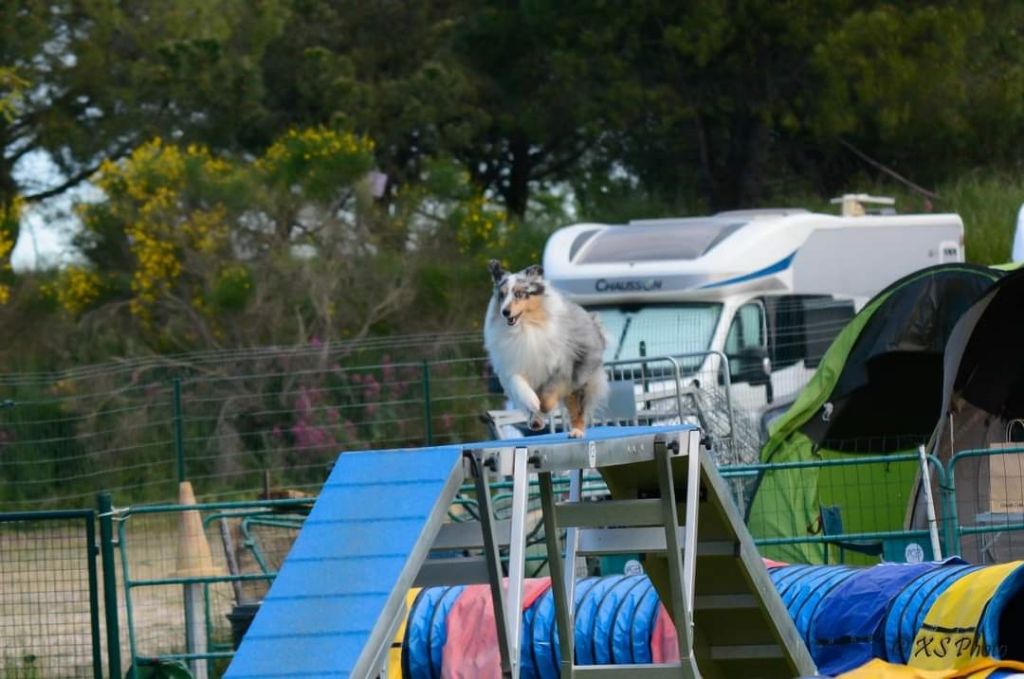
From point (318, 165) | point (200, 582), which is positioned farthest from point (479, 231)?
point (200, 582)

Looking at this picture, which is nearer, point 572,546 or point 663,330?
point 572,546

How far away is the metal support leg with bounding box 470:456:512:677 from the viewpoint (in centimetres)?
660

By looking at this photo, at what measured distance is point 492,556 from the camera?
6.74 m

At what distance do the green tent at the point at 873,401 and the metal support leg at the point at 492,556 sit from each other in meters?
5.42

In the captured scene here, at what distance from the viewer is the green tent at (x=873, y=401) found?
1197cm

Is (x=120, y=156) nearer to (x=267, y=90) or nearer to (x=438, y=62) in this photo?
(x=267, y=90)

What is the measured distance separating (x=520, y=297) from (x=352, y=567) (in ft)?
7.22

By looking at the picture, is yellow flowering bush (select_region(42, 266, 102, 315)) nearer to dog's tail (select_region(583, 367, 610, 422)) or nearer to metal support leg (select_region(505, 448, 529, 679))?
dog's tail (select_region(583, 367, 610, 422))

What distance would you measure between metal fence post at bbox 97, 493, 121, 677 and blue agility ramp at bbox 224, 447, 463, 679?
307 cm

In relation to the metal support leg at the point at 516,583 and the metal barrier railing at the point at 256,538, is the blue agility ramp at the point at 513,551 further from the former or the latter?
the metal barrier railing at the point at 256,538

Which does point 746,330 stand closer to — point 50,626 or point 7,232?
point 50,626

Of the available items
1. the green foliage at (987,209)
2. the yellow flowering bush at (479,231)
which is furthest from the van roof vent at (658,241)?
the yellow flowering bush at (479,231)

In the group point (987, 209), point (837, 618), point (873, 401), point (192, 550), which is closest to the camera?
point (837, 618)

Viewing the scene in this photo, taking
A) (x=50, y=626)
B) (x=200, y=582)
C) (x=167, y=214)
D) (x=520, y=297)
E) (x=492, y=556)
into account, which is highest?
(x=167, y=214)
